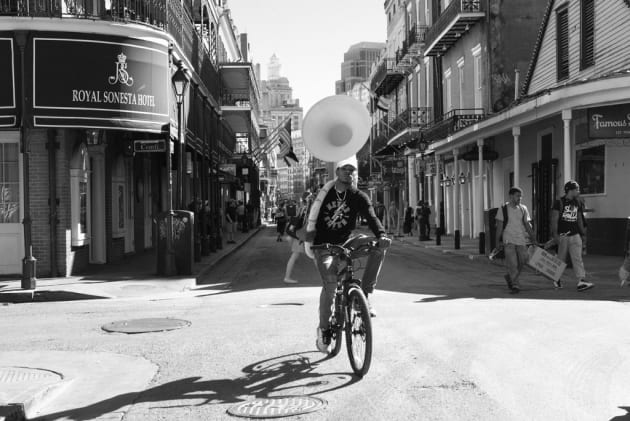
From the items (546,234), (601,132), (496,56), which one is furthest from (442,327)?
(496,56)

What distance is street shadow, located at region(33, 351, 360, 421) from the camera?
19.1 ft

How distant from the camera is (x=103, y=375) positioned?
22.5 ft

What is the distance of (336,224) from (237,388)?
1.77m

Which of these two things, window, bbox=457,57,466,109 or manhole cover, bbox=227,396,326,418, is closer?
manhole cover, bbox=227,396,326,418

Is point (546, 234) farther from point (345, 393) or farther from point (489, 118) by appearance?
point (345, 393)

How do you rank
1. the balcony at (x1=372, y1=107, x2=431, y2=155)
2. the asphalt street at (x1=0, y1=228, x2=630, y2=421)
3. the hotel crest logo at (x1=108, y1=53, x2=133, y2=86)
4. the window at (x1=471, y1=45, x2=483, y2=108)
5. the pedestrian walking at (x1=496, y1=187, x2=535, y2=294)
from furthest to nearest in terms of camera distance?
the balcony at (x1=372, y1=107, x2=431, y2=155), the window at (x1=471, y1=45, x2=483, y2=108), the hotel crest logo at (x1=108, y1=53, x2=133, y2=86), the pedestrian walking at (x1=496, y1=187, x2=535, y2=294), the asphalt street at (x1=0, y1=228, x2=630, y2=421)

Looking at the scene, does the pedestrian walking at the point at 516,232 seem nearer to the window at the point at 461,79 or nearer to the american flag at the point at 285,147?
the window at the point at 461,79

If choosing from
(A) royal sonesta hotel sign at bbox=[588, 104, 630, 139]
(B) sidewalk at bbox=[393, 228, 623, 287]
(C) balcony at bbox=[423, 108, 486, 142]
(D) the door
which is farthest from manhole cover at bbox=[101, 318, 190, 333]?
(C) balcony at bbox=[423, 108, 486, 142]

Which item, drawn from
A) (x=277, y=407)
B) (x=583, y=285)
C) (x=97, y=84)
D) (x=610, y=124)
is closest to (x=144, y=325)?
(x=277, y=407)

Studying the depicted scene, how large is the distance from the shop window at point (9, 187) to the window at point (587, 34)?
599 inches

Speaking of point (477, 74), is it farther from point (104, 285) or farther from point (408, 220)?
point (104, 285)

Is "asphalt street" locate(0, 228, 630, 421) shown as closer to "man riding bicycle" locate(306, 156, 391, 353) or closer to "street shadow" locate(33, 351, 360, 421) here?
"street shadow" locate(33, 351, 360, 421)

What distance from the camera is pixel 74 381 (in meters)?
6.60

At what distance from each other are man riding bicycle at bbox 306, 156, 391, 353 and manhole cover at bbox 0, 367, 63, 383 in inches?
96.5
